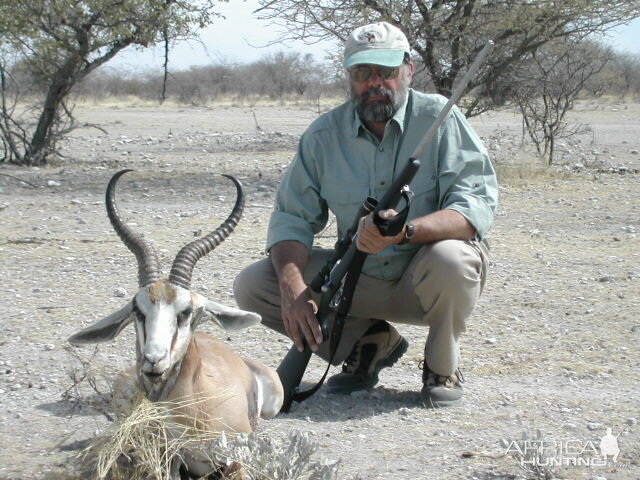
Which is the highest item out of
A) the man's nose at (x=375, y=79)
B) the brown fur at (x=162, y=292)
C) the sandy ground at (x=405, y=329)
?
the man's nose at (x=375, y=79)

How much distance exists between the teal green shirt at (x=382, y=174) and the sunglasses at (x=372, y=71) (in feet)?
0.77

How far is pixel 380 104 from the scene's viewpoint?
5203mm

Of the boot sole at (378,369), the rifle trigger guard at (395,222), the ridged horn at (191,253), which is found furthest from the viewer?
the boot sole at (378,369)

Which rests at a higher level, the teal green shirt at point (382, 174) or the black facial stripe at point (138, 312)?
the teal green shirt at point (382, 174)

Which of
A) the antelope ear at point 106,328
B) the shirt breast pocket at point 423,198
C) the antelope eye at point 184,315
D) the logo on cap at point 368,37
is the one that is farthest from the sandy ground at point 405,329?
the logo on cap at point 368,37

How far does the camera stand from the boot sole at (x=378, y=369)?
18.1ft

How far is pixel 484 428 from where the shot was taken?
490 centimetres

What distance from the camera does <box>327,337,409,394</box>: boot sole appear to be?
5.51m

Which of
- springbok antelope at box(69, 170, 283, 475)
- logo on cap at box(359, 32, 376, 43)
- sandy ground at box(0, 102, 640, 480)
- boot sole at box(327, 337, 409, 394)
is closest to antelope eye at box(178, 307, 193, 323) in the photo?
springbok antelope at box(69, 170, 283, 475)

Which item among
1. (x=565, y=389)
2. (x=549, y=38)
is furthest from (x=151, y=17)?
(x=565, y=389)

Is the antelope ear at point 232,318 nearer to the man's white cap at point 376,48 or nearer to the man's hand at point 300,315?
the man's hand at point 300,315

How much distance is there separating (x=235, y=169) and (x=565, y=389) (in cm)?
1037

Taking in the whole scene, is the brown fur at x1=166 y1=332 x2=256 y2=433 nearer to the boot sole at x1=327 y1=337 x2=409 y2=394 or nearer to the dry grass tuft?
the dry grass tuft

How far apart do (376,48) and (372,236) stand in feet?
3.55
